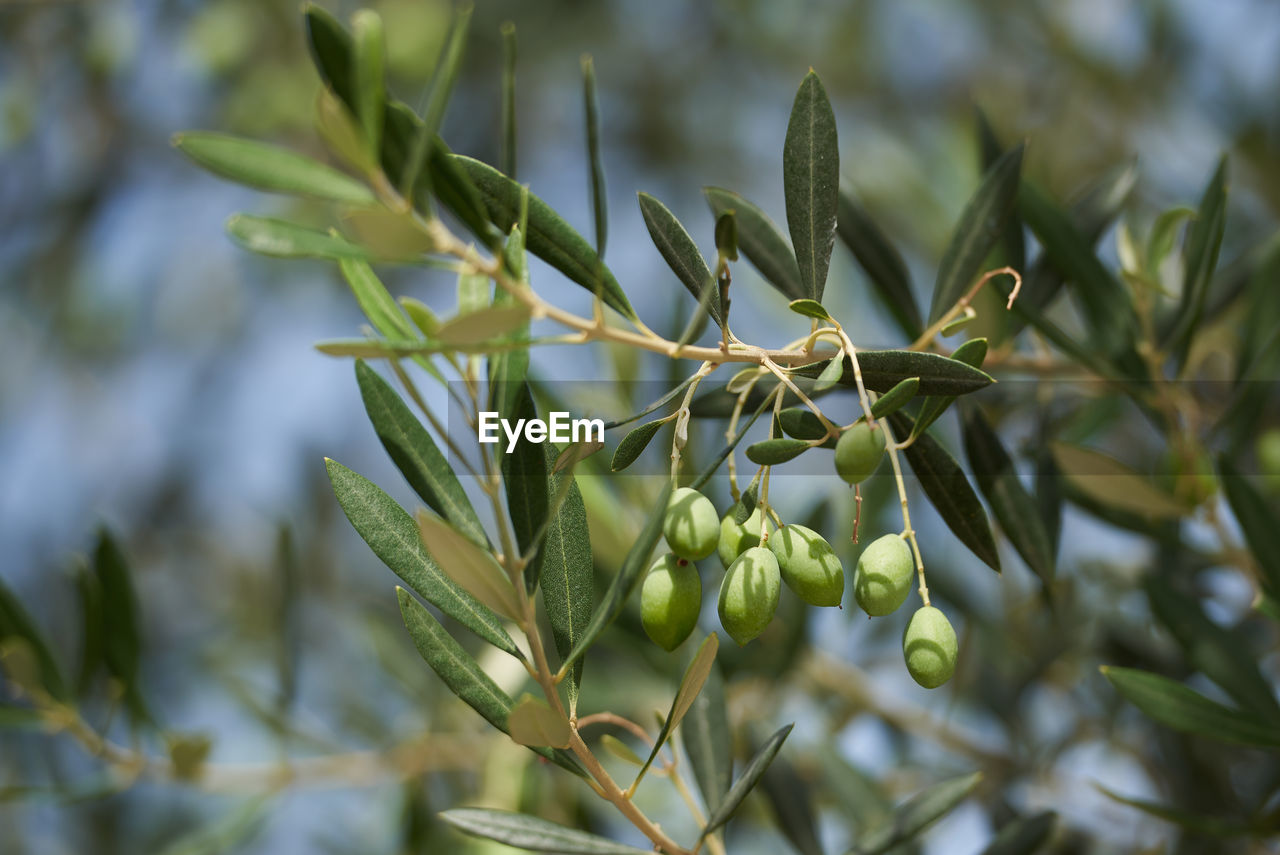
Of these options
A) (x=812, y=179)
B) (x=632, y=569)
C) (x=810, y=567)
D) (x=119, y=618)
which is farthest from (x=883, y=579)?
(x=119, y=618)

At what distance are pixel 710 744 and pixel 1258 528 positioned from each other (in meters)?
0.44

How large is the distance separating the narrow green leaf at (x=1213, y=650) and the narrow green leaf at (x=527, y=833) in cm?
49

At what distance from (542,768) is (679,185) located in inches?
90.0

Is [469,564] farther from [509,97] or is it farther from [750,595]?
[509,97]

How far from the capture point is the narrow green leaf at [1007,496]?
0.68 m

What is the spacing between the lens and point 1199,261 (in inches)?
29.9

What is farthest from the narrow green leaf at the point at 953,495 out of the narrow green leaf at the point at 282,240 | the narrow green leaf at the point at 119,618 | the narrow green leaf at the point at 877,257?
the narrow green leaf at the point at 119,618

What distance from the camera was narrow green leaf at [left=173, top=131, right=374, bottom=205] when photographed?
443mm

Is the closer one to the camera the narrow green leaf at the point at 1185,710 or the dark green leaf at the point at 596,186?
the dark green leaf at the point at 596,186

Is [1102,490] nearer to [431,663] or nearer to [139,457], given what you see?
[431,663]

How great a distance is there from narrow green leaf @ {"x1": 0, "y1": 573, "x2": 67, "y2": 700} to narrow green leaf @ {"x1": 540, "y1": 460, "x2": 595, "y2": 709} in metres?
0.73

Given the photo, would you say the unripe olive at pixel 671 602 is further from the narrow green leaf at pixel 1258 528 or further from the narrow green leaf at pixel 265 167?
the narrow green leaf at pixel 1258 528

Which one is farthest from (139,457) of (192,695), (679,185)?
(679,185)

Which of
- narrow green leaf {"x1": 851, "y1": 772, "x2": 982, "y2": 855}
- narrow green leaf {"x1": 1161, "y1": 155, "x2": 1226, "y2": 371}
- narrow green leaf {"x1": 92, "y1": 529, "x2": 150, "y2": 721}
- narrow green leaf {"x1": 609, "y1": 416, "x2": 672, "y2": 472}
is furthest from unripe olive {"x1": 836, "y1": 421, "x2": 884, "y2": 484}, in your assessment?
narrow green leaf {"x1": 92, "y1": 529, "x2": 150, "y2": 721}
